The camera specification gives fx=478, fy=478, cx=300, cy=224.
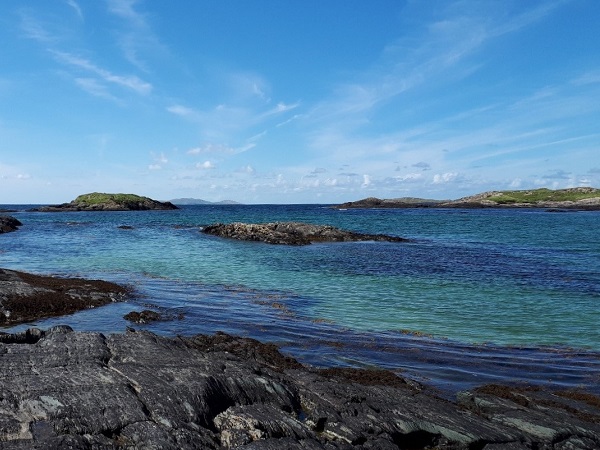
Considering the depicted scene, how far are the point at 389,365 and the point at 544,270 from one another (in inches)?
1129

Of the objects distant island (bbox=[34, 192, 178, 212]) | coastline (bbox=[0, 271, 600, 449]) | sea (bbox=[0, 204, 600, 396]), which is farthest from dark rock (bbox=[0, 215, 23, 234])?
distant island (bbox=[34, 192, 178, 212])

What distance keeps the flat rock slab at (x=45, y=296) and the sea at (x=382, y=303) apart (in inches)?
36.7

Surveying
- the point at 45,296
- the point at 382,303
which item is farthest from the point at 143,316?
the point at 382,303

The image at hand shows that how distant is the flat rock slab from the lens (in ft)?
67.6

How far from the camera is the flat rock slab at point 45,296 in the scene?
20609 mm

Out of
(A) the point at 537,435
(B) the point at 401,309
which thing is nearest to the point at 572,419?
(A) the point at 537,435

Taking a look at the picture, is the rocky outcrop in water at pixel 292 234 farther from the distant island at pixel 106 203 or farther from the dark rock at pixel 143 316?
the distant island at pixel 106 203

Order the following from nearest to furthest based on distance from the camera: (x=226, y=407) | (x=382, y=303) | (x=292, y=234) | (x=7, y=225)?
(x=226, y=407)
(x=382, y=303)
(x=292, y=234)
(x=7, y=225)

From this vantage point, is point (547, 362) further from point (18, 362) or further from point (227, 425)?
point (18, 362)

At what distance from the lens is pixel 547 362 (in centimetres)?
1706

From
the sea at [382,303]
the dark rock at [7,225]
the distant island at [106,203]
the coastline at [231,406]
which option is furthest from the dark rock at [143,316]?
the distant island at [106,203]

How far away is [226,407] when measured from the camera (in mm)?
10805

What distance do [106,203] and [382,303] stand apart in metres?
165

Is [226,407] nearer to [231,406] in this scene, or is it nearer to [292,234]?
[231,406]
